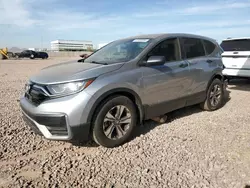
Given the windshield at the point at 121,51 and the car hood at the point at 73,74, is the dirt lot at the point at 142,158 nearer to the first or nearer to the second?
the car hood at the point at 73,74

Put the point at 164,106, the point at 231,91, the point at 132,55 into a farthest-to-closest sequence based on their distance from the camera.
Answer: the point at 231,91 < the point at 164,106 < the point at 132,55

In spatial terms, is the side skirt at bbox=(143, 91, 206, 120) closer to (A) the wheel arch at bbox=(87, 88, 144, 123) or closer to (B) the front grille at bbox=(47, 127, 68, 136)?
(A) the wheel arch at bbox=(87, 88, 144, 123)

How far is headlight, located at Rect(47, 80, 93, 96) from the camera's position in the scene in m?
2.90

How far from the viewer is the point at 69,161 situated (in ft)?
9.73

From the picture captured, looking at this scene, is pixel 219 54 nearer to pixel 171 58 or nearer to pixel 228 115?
pixel 228 115

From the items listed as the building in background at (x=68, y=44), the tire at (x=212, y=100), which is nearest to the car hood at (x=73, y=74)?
the tire at (x=212, y=100)

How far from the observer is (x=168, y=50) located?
408 cm

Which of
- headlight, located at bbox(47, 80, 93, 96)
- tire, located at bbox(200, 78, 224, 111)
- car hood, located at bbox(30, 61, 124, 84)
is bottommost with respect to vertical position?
tire, located at bbox(200, 78, 224, 111)

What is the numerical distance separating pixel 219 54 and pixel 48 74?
4.06m

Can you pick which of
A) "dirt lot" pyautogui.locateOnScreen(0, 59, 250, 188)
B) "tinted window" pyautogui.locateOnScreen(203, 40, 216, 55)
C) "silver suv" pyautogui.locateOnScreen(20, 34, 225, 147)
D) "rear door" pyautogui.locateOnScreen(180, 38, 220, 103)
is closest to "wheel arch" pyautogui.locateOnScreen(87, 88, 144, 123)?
"silver suv" pyautogui.locateOnScreen(20, 34, 225, 147)

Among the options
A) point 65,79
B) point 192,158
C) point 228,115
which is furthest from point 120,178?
point 228,115

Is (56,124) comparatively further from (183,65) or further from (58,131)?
(183,65)

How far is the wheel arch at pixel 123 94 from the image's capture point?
2988 millimetres

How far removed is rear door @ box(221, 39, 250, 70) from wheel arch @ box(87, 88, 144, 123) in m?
4.97
